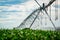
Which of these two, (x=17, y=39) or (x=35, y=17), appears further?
(x=35, y=17)

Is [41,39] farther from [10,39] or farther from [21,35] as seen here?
[10,39]

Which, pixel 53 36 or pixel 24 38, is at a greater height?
pixel 24 38

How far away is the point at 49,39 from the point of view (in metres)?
12.8

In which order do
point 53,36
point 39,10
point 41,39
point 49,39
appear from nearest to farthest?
point 41,39 → point 49,39 → point 53,36 → point 39,10

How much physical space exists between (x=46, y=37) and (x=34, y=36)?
1119 millimetres

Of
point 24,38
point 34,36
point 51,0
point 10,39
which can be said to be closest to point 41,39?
point 34,36

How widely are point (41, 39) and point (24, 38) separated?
4.76ft

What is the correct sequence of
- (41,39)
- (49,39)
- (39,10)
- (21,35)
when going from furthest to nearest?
(39,10) < (49,39) < (41,39) < (21,35)

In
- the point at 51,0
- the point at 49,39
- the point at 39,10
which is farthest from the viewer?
the point at 39,10

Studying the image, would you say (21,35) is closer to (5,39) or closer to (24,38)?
(24,38)

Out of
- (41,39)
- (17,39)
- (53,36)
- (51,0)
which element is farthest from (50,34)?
(51,0)

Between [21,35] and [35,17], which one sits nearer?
[21,35]

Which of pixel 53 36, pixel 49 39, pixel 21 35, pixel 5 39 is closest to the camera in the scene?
pixel 5 39

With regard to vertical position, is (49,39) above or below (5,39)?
below
